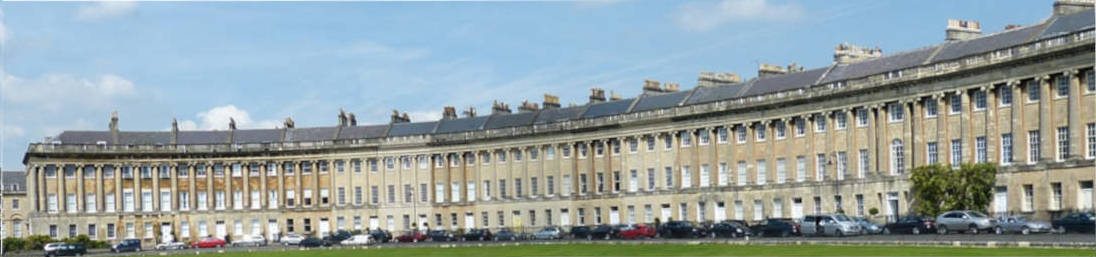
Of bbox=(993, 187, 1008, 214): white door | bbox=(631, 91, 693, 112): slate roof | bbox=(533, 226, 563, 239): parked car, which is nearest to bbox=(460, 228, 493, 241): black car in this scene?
bbox=(533, 226, 563, 239): parked car

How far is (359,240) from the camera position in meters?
94.8

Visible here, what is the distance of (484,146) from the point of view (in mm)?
108812

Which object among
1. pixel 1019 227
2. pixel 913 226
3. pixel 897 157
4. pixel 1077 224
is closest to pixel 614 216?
pixel 897 157

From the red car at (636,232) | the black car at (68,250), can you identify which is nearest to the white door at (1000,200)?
the red car at (636,232)

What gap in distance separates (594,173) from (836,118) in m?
22.5

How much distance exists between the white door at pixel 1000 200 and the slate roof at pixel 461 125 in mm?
47302

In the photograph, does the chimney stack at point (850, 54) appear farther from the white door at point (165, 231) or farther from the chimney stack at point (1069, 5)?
the white door at point (165, 231)

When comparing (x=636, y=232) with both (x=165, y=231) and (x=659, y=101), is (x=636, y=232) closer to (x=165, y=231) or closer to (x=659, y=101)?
(x=659, y=101)

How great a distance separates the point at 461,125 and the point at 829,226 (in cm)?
5420

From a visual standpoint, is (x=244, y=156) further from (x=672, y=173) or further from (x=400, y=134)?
(x=672, y=173)

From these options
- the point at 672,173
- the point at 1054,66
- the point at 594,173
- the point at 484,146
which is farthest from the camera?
the point at 484,146

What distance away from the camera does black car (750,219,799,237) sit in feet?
214

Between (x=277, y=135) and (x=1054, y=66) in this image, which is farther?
(x=277, y=135)

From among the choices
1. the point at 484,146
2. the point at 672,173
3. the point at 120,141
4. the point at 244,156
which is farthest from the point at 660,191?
the point at 120,141
